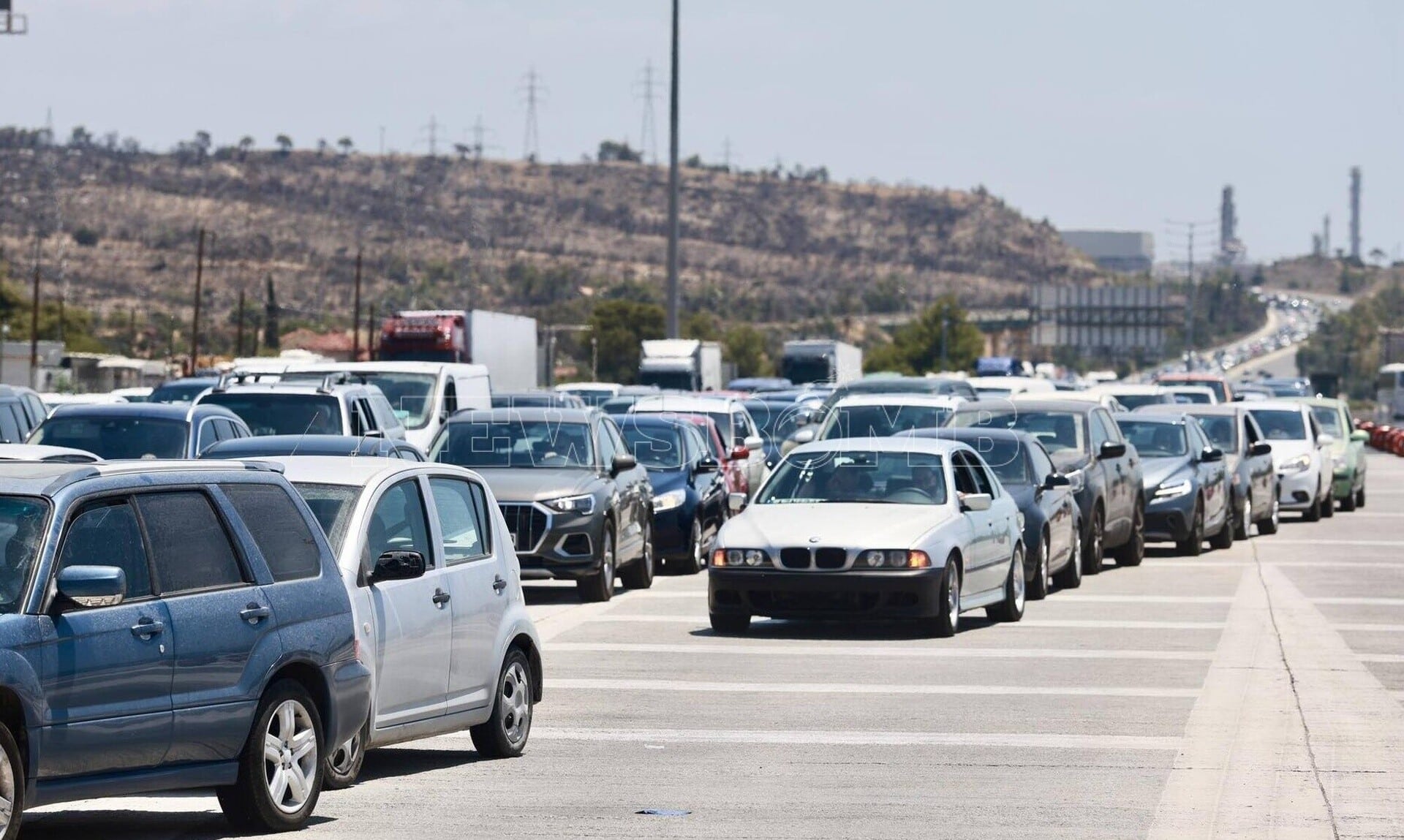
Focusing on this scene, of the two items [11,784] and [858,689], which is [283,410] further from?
[11,784]

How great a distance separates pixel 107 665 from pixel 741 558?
9672 mm

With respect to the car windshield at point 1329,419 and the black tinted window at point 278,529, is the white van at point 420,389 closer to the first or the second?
the car windshield at point 1329,419

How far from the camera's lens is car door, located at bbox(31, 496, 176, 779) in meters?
7.85

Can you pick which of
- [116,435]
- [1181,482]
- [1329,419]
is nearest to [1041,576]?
[1181,482]

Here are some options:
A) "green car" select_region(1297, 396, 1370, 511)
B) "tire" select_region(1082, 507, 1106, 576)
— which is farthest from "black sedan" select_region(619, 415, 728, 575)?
"green car" select_region(1297, 396, 1370, 511)

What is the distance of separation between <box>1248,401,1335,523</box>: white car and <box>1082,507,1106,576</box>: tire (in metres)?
9.85

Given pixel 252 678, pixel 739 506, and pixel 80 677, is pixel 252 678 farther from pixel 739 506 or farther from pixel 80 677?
pixel 739 506

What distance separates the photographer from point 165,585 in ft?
28.0

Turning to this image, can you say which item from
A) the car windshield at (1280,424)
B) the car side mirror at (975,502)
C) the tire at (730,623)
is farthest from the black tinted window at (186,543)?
the car windshield at (1280,424)

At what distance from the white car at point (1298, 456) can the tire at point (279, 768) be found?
2630 centimetres

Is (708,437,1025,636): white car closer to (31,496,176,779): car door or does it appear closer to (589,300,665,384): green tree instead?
(31,496,176,779): car door

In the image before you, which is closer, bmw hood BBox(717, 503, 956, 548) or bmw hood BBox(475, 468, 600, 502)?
bmw hood BBox(717, 503, 956, 548)

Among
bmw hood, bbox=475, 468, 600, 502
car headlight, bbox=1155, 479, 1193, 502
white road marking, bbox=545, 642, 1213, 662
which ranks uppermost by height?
bmw hood, bbox=475, 468, 600, 502

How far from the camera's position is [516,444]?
72.3ft
